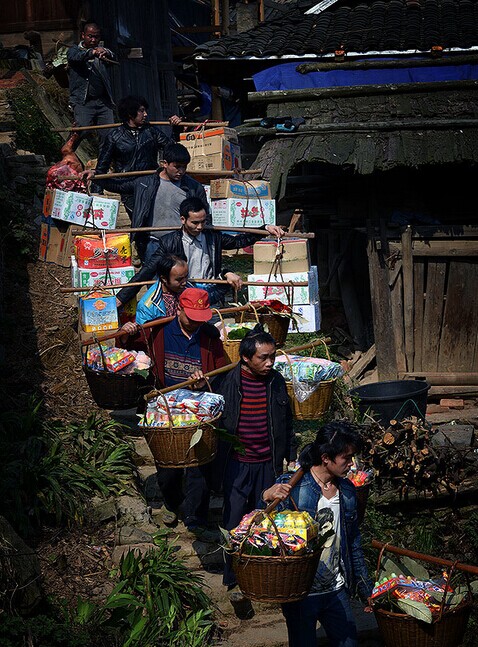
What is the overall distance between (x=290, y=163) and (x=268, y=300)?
4337mm

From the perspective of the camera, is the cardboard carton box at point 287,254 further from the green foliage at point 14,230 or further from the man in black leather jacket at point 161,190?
the green foliage at point 14,230

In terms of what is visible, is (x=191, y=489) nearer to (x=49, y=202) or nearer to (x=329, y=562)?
(x=329, y=562)

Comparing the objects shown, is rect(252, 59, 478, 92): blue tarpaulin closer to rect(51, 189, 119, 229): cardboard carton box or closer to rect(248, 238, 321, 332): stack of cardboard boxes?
rect(51, 189, 119, 229): cardboard carton box

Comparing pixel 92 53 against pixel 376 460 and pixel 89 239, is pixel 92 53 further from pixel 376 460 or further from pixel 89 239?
pixel 376 460

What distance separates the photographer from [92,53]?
1495 centimetres

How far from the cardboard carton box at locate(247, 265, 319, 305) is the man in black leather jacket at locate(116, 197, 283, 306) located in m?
0.36

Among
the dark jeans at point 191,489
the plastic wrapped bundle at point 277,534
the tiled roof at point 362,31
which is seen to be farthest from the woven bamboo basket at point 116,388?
the tiled roof at point 362,31

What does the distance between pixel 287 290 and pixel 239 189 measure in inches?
100

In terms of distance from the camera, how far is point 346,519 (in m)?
6.26

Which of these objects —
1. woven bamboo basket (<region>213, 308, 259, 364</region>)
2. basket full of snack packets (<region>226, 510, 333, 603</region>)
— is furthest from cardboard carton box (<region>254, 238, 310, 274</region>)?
basket full of snack packets (<region>226, 510, 333, 603</region>)

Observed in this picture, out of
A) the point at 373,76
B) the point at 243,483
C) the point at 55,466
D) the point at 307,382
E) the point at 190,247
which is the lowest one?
the point at 55,466

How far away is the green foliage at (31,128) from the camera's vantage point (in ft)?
55.1

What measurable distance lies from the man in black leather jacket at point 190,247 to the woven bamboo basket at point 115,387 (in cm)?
113

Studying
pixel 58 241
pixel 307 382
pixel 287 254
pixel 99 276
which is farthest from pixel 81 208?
pixel 307 382
